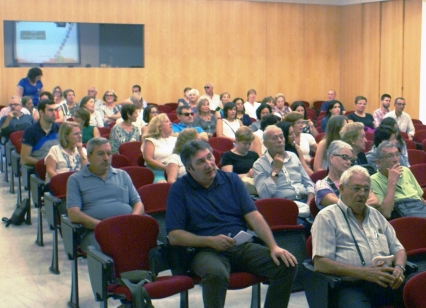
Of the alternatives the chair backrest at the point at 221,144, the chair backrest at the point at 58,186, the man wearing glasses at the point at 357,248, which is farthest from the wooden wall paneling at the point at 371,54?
the man wearing glasses at the point at 357,248

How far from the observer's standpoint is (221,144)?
8.70 meters

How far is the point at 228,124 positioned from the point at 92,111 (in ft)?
7.46

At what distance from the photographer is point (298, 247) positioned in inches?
195

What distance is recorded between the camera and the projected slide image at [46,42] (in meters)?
14.0

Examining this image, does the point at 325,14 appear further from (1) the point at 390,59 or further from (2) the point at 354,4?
(1) the point at 390,59

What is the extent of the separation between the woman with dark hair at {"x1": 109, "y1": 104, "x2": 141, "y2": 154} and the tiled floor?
6.06ft

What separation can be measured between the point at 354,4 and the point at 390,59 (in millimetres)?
1963

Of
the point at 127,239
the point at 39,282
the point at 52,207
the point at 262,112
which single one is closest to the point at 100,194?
the point at 52,207

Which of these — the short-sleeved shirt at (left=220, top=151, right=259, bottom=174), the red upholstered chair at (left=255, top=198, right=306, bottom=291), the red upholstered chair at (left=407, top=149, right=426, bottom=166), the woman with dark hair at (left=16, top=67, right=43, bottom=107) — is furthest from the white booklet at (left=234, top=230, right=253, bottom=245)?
the woman with dark hair at (left=16, top=67, right=43, bottom=107)

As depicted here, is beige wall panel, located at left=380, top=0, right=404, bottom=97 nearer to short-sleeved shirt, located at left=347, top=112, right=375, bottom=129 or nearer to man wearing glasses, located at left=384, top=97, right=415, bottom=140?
man wearing glasses, located at left=384, top=97, right=415, bottom=140

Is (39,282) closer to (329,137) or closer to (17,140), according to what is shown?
(329,137)

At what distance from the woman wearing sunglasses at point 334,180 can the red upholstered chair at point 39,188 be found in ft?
8.92

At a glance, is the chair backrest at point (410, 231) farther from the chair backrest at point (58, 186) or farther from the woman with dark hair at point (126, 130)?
the woman with dark hair at point (126, 130)

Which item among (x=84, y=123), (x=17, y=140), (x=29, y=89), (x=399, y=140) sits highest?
(x=29, y=89)
